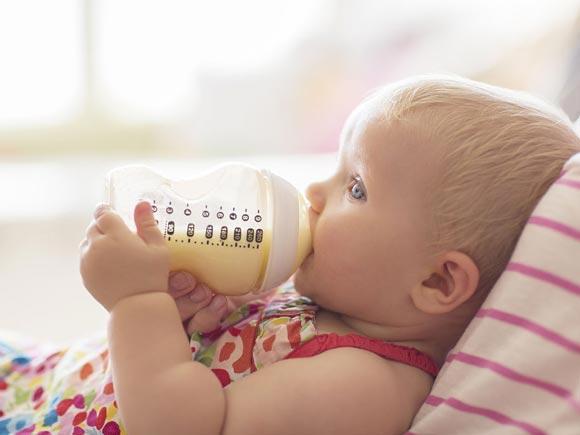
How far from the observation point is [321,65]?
7.97ft

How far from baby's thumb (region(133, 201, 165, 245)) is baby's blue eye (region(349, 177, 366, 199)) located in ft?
0.69

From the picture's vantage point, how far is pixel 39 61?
2.31 m

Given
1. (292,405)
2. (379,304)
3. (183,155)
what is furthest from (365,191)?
(183,155)

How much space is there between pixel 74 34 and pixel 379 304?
70.2 inches

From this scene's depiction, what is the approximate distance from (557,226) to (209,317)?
375mm

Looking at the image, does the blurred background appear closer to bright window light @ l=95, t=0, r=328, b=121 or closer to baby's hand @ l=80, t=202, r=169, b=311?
bright window light @ l=95, t=0, r=328, b=121

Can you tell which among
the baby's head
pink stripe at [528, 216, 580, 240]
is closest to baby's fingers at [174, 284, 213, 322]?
the baby's head

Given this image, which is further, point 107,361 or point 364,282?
point 107,361

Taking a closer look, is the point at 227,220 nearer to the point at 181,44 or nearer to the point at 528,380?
the point at 528,380

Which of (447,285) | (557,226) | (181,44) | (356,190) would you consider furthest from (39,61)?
(557,226)

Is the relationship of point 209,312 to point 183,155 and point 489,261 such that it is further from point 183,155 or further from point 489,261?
point 183,155

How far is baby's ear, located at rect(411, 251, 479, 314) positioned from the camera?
0.74 m

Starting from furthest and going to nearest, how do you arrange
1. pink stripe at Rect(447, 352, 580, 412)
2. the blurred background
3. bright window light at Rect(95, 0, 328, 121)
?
1. bright window light at Rect(95, 0, 328, 121)
2. the blurred background
3. pink stripe at Rect(447, 352, 580, 412)

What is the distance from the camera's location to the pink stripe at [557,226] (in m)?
0.67
